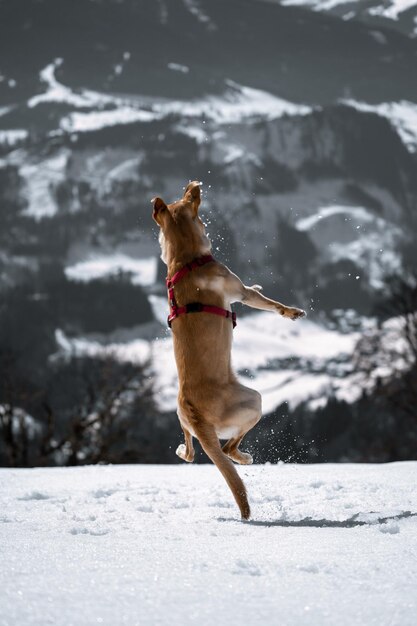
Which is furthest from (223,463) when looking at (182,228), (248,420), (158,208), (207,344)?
(158,208)

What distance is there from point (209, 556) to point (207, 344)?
2.34 m

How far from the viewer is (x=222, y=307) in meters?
6.31

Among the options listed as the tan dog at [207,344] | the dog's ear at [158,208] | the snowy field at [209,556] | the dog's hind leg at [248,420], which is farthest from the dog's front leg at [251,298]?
the snowy field at [209,556]

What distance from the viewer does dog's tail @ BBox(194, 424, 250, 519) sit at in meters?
5.77

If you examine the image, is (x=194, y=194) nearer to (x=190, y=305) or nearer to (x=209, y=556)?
(x=190, y=305)

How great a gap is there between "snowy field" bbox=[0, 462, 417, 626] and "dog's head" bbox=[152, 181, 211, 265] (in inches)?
78.4

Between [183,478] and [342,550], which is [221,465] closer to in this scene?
[342,550]

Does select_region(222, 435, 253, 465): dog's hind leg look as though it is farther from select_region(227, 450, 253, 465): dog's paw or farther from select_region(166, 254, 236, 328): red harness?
select_region(166, 254, 236, 328): red harness

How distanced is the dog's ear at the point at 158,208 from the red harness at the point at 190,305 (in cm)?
54

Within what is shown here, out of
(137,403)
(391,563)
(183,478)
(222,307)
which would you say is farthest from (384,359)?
(391,563)

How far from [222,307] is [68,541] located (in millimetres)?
2381

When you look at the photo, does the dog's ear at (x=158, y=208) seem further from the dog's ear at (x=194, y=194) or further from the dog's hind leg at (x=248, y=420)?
the dog's hind leg at (x=248, y=420)

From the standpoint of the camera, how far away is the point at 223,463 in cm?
593

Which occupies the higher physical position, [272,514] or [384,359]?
[384,359]
